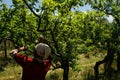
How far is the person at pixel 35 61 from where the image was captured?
5.77 meters

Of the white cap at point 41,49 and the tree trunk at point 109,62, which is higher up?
the white cap at point 41,49

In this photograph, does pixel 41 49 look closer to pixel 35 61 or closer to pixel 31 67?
pixel 35 61

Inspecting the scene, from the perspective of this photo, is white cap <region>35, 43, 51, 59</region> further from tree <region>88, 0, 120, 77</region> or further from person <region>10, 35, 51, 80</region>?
tree <region>88, 0, 120, 77</region>

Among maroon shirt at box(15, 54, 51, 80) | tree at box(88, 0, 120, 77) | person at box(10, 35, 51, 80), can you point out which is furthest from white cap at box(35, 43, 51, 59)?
tree at box(88, 0, 120, 77)

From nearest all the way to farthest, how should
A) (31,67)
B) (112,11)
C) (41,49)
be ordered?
(41,49), (31,67), (112,11)

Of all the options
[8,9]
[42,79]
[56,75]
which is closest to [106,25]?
[56,75]

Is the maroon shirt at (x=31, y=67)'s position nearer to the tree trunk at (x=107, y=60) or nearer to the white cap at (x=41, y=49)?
the white cap at (x=41, y=49)

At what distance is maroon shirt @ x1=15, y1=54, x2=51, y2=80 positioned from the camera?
19.1 ft

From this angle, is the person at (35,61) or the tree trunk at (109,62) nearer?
the person at (35,61)


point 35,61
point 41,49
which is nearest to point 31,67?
point 35,61

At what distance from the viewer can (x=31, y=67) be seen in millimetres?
5988

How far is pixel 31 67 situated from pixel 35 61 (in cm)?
14

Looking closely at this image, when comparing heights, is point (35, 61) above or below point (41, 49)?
below

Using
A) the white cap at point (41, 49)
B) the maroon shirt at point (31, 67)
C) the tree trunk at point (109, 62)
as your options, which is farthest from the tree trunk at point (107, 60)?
the white cap at point (41, 49)
